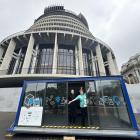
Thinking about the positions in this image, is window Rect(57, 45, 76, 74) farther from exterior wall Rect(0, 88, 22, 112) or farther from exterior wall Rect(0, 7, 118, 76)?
exterior wall Rect(0, 88, 22, 112)

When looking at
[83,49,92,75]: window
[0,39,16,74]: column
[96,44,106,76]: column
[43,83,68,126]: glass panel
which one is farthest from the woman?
[83,49,92,75]: window

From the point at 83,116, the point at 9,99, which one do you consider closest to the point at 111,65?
the point at 9,99

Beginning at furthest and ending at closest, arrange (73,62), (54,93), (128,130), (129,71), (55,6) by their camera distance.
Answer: (129,71) → (55,6) → (73,62) → (54,93) → (128,130)

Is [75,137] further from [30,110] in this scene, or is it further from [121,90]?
[121,90]

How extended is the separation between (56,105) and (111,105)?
2706 mm

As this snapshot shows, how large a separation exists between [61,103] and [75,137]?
66.2 inches

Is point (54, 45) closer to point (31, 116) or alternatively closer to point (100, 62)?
point (100, 62)

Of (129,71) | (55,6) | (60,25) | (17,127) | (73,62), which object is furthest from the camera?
(129,71)

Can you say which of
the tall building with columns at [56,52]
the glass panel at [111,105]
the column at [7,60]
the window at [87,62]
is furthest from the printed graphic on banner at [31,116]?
the window at [87,62]

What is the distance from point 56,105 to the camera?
6.36m

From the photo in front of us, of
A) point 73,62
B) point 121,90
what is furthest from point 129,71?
point 121,90

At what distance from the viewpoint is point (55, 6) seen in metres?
52.2

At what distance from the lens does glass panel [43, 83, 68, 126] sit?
614 cm

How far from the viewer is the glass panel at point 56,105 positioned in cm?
614
